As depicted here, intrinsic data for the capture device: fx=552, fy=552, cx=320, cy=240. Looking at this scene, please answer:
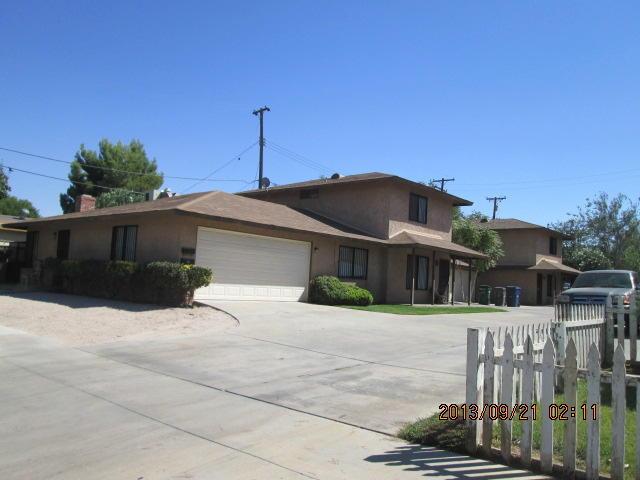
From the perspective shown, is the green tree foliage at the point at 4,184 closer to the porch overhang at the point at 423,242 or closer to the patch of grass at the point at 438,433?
the porch overhang at the point at 423,242

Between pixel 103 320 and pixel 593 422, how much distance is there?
12374 mm

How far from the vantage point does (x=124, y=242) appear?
20578mm

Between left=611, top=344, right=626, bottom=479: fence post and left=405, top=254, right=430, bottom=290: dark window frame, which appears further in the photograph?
left=405, top=254, right=430, bottom=290: dark window frame

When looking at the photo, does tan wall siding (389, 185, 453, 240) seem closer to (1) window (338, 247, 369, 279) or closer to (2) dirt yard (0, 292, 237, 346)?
(1) window (338, 247, 369, 279)

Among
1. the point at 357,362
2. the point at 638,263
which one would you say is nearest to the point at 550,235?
the point at 638,263

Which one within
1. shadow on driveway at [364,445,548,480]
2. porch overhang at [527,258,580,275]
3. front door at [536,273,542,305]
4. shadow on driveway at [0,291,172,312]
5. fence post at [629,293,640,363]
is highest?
porch overhang at [527,258,580,275]

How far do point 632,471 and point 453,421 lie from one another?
169 cm

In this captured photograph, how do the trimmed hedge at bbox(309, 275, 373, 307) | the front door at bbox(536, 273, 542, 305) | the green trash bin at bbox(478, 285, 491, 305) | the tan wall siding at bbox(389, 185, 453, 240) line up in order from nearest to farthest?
the trimmed hedge at bbox(309, 275, 373, 307) → the tan wall siding at bbox(389, 185, 453, 240) → the green trash bin at bbox(478, 285, 491, 305) → the front door at bbox(536, 273, 542, 305)

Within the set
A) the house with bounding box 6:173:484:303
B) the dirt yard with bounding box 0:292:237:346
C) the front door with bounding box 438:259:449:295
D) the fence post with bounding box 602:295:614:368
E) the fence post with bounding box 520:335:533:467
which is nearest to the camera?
the fence post with bounding box 520:335:533:467

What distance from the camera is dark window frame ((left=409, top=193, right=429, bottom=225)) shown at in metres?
27.7

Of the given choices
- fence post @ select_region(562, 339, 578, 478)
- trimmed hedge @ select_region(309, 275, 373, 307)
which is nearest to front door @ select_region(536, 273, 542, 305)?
trimmed hedge @ select_region(309, 275, 373, 307)

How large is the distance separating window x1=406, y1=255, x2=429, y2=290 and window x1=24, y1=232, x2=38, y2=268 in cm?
1857

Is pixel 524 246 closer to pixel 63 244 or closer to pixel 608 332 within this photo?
pixel 63 244

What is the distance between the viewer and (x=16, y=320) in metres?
14.3
